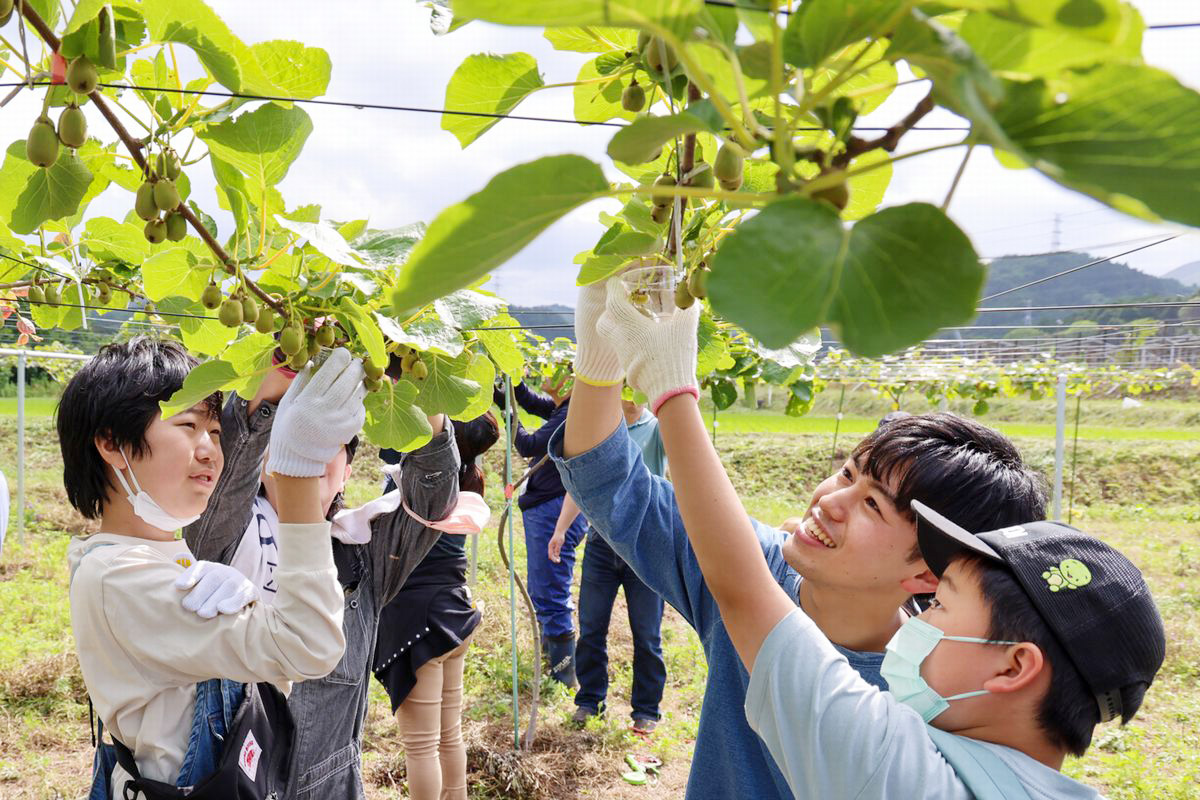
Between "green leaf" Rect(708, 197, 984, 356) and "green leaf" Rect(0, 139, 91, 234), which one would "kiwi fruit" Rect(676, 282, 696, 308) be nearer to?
"green leaf" Rect(708, 197, 984, 356)

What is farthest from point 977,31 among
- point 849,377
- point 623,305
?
point 849,377

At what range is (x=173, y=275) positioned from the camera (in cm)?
94

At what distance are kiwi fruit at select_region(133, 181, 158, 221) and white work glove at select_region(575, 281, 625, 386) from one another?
47 cm

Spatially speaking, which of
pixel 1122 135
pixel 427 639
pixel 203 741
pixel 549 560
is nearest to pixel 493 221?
pixel 1122 135

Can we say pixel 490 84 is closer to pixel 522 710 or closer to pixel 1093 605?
pixel 1093 605

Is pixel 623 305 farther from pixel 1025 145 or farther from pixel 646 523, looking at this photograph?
pixel 1025 145

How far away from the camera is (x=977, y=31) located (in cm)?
27

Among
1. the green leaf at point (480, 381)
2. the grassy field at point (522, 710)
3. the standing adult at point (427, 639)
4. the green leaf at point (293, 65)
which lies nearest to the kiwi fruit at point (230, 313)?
the green leaf at point (293, 65)

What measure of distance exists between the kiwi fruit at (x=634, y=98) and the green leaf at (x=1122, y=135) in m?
0.43

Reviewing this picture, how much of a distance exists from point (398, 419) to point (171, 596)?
41cm

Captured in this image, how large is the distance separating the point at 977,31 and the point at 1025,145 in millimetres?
42

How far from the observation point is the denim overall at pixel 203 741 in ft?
3.86

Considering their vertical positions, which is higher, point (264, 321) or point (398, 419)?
point (264, 321)

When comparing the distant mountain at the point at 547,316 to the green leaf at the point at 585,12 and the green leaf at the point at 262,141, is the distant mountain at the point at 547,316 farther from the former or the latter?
the green leaf at the point at 585,12
